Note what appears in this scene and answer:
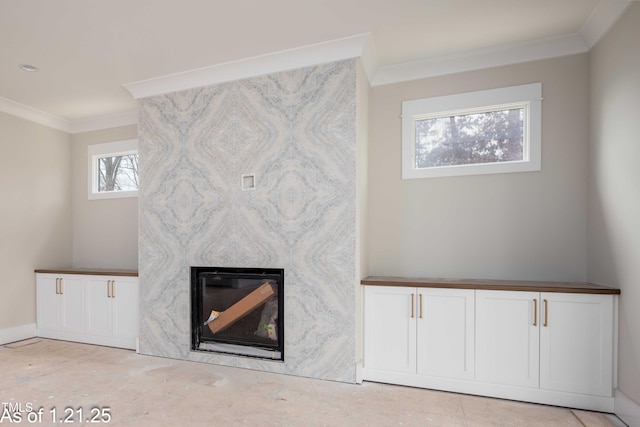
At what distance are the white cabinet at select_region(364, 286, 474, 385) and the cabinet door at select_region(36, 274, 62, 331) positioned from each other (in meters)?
3.73

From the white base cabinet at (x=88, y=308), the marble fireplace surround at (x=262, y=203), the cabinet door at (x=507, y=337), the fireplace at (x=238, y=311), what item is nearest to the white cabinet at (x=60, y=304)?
the white base cabinet at (x=88, y=308)

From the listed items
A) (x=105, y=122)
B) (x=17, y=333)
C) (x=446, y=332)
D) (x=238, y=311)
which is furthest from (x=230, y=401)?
(x=105, y=122)

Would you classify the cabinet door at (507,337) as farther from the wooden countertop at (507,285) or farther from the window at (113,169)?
the window at (113,169)

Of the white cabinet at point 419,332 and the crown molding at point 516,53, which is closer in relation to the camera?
the crown molding at point 516,53

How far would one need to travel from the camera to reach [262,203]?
10.3 feet

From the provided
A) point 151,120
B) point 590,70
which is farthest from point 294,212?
point 590,70

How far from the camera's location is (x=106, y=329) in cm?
389

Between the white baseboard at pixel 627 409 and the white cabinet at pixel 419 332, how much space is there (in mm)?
901

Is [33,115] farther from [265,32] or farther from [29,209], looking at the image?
[265,32]

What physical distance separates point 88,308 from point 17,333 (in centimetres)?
97

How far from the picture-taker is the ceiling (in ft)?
7.74

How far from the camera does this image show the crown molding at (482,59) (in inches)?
110

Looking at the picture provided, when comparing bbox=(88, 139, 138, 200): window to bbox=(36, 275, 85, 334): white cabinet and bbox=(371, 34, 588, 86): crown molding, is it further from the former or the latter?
bbox=(371, 34, 588, 86): crown molding

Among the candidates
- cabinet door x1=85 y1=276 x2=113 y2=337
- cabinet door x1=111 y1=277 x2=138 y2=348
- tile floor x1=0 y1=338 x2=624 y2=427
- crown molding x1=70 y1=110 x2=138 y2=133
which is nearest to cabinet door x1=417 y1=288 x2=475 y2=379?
tile floor x1=0 y1=338 x2=624 y2=427
